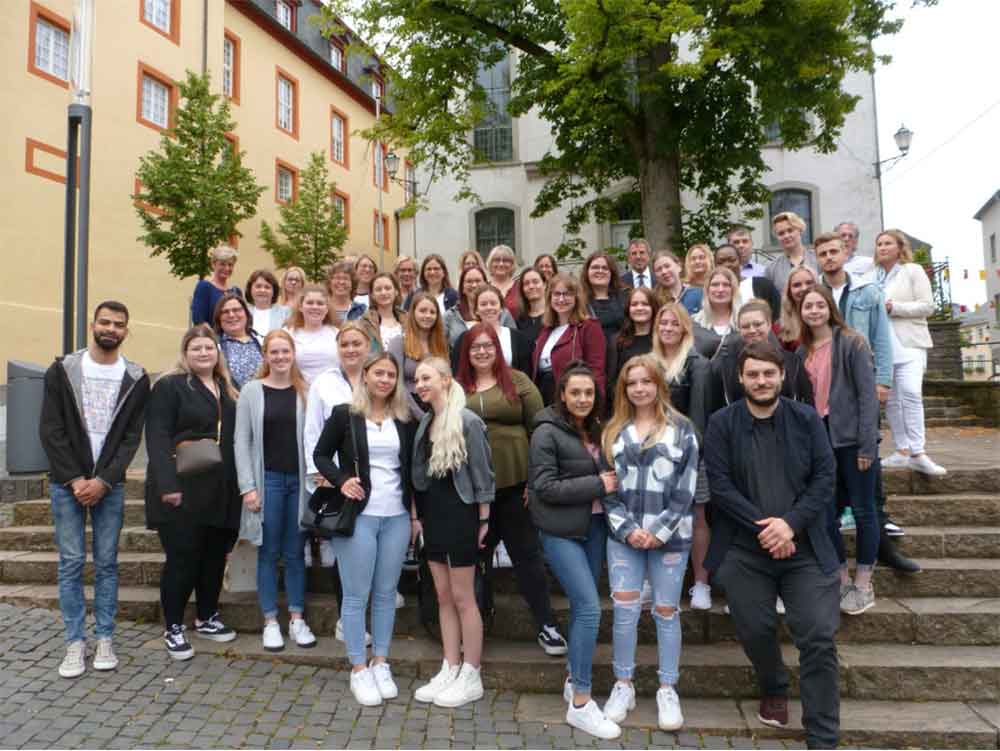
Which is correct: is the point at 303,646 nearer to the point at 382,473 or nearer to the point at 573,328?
the point at 382,473

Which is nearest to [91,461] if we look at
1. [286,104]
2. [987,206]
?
[286,104]

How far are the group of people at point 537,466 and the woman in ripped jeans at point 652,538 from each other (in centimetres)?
1

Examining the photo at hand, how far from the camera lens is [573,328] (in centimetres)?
525

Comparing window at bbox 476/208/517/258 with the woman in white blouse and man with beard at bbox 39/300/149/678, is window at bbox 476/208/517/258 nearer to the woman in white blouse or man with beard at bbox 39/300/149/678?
the woman in white blouse

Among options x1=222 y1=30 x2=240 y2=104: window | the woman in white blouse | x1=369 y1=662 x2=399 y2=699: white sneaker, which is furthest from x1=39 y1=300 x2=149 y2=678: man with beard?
x1=222 y1=30 x2=240 y2=104: window

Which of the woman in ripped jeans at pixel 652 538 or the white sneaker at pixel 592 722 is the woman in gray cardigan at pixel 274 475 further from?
the woman in ripped jeans at pixel 652 538

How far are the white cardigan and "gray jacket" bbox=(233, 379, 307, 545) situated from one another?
4.65 m

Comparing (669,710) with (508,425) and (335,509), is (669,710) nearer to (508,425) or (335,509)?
(508,425)

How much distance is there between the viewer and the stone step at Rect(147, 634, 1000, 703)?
412cm

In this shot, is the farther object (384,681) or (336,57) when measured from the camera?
(336,57)

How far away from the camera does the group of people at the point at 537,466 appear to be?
3.83 meters

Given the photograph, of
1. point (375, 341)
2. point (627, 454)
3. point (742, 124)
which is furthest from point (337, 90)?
point (627, 454)

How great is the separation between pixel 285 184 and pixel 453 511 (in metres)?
23.3

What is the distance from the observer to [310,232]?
2058 centimetres
